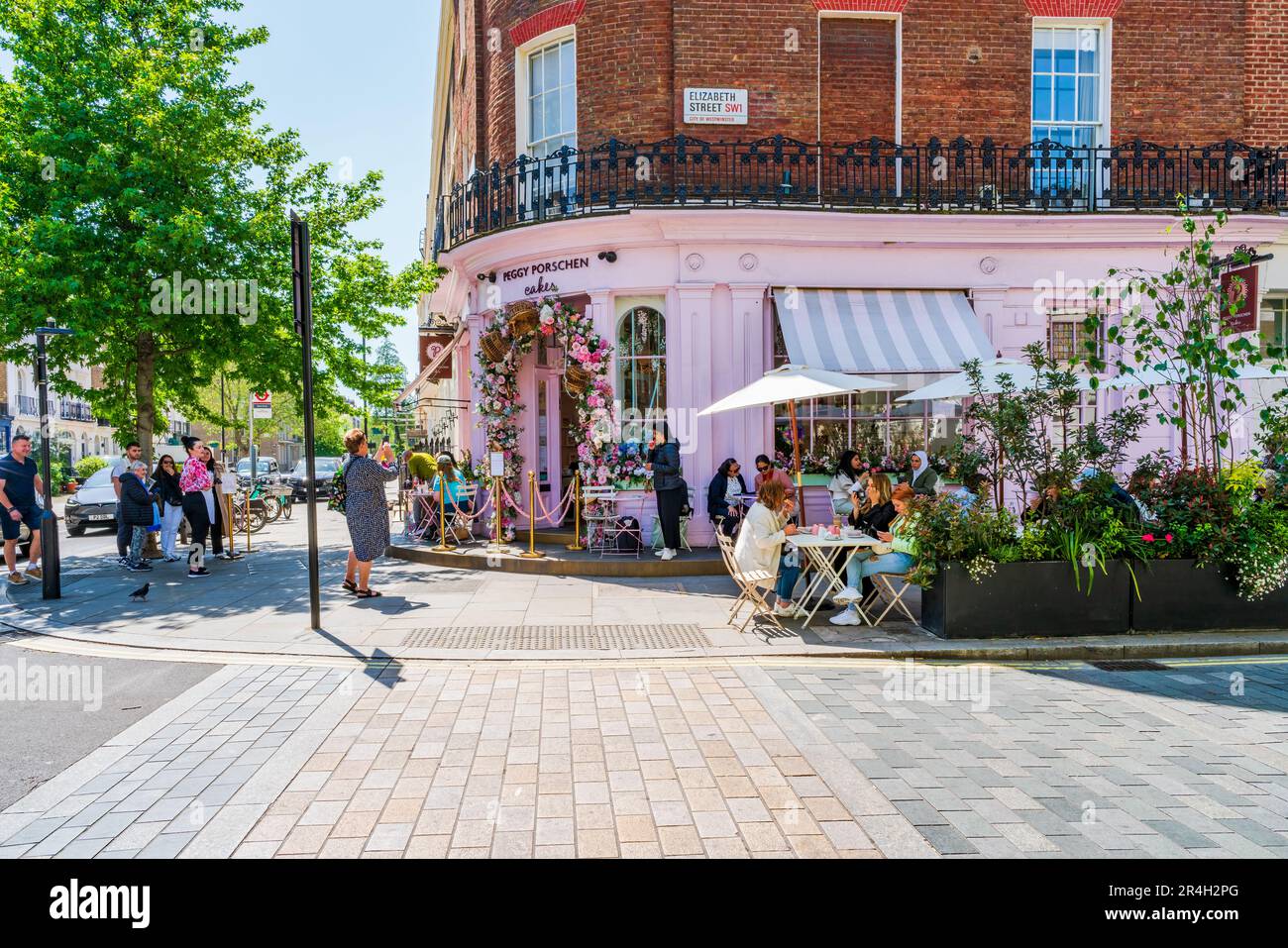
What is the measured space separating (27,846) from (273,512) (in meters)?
24.4

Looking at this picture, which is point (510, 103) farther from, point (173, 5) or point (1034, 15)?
point (1034, 15)

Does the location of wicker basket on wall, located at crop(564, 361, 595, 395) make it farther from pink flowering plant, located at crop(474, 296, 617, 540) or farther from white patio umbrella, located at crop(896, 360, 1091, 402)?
white patio umbrella, located at crop(896, 360, 1091, 402)

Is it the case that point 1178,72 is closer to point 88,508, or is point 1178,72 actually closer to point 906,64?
point 906,64

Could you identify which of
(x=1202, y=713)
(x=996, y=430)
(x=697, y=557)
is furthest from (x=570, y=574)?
(x=1202, y=713)

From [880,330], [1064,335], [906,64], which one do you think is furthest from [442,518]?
[1064,335]

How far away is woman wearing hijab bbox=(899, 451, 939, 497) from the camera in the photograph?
11.7 m

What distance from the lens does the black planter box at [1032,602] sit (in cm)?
755

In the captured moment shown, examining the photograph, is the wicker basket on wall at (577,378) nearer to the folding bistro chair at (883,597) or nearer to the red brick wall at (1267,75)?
the folding bistro chair at (883,597)

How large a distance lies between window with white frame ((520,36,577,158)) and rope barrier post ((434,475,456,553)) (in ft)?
19.3

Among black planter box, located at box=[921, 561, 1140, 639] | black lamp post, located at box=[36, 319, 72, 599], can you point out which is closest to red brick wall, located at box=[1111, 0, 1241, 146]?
black planter box, located at box=[921, 561, 1140, 639]

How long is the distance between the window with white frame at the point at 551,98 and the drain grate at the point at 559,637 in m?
9.08

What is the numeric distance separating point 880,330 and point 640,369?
3773 millimetres

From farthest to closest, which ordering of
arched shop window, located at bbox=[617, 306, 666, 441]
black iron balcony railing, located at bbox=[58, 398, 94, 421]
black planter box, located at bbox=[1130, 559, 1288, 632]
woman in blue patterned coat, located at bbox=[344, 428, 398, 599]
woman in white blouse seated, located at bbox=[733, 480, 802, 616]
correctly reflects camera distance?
black iron balcony railing, located at bbox=[58, 398, 94, 421], arched shop window, located at bbox=[617, 306, 666, 441], woman in blue patterned coat, located at bbox=[344, 428, 398, 599], woman in white blouse seated, located at bbox=[733, 480, 802, 616], black planter box, located at bbox=[1130, 559, 1288, 632]

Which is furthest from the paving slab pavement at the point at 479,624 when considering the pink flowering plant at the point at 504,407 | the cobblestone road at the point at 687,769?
the pink flowering plant at the point at 504,407
